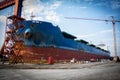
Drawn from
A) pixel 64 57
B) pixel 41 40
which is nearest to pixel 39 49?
pixel 41 40

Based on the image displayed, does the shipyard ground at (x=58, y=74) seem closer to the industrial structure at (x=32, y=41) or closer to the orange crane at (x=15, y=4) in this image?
the industrial structure at (x=32, y=41)

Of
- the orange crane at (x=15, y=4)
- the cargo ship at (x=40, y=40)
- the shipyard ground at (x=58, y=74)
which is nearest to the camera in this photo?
the shipyard ground at (x=58, y=74)

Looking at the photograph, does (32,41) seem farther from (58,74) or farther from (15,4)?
(58,74)

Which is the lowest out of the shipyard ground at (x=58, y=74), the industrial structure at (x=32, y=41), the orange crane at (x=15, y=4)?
the shipyard ground at (x=58, y=74)

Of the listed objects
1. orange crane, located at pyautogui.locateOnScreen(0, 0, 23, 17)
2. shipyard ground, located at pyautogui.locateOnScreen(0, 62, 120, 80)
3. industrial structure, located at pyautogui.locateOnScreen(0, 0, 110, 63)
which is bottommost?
shipyard ground, located at pyautogui.locateOnScreen(0, 62, 120, 80)

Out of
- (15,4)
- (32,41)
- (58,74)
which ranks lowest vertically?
(58,74)

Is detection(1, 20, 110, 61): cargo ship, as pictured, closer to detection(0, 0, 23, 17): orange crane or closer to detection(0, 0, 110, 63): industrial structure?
detection(0, 0, 110, 63): industrial structure

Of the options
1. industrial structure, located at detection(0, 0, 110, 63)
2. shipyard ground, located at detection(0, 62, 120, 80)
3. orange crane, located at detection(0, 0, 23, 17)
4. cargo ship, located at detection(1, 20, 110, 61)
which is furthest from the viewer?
orange crane, located at detection(0, 0, 23, 17)

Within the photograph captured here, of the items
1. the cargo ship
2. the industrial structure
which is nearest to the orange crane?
the industrial structure

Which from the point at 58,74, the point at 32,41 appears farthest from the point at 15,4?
the point at 58,74

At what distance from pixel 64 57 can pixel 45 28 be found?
5729mm

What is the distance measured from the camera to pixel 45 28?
78.4 ft

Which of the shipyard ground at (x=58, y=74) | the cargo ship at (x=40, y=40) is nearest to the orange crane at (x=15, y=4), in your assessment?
the cargo ship at (x=40, y=40)

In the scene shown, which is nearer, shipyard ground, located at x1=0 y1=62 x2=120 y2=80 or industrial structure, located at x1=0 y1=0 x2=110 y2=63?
shipyard ground, located at x1=0 y1=62 x2=120 y2=80
